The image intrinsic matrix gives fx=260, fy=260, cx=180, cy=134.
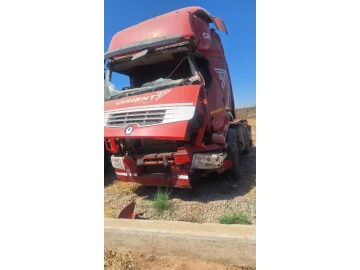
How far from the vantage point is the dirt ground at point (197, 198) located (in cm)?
144

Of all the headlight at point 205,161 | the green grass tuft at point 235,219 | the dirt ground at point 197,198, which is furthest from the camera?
the headlight at point 205,161

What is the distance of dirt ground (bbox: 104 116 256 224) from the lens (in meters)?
1.44

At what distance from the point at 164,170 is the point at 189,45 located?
0.86 metres

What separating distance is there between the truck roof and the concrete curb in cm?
113

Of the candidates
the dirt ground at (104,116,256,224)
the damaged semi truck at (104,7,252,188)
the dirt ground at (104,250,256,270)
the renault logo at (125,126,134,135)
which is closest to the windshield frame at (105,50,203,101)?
the damaged semi truck at (104,7,252,188)

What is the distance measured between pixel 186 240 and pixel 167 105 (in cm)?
75

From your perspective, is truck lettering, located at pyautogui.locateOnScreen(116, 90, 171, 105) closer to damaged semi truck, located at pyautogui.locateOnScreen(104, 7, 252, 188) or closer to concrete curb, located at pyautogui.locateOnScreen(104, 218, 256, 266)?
damaged semi truck, located at pyautogui.locateOnScreen(104, 7, 252, 188)

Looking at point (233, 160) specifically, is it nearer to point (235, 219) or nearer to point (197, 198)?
point (197, 198)

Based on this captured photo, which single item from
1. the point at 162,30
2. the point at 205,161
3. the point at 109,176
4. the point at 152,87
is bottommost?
the point at 109,176

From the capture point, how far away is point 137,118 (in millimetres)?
1550

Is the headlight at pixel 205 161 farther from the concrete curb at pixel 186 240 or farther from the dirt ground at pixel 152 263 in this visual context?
the dirt ground at pixel 152 263

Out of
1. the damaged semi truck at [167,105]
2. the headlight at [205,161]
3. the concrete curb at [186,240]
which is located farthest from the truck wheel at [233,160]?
the concrete curb at [186,240]

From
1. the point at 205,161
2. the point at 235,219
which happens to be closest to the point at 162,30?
the point at 205,161

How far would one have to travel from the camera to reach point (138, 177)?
1.77 m
